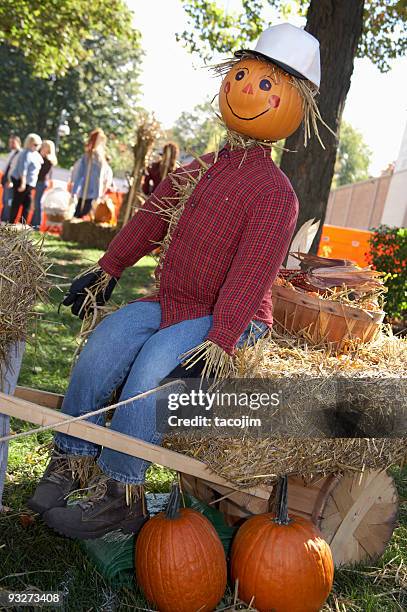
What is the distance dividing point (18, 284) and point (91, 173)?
32.8 ft

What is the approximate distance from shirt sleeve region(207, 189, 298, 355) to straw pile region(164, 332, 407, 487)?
12 centimetres

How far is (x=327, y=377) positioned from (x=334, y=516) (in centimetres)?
68

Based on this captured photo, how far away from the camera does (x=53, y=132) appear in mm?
40438

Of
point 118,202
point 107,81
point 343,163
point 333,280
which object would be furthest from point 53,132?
point 343,163

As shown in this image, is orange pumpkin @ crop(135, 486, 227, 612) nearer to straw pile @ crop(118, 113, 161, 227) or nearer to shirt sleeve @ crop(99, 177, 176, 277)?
shirt sleeve @ crop(99, 177, 176, 277)

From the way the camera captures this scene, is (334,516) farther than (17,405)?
Yes

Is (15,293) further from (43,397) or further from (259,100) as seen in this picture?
(259,100)

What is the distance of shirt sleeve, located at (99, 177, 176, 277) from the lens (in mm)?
3059

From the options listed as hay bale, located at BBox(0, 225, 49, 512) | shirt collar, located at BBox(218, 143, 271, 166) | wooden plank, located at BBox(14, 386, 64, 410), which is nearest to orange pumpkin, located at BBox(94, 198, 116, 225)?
wooden plank, located at BBox(14, 386, 64, 410)

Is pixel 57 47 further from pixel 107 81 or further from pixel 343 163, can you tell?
pixel 343 163

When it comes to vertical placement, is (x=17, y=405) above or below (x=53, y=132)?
below

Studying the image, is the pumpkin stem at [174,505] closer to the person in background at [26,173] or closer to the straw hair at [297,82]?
the straw hair at [297,82]

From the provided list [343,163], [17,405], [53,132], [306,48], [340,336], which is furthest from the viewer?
[343,163]

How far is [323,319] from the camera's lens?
2.98 meters
